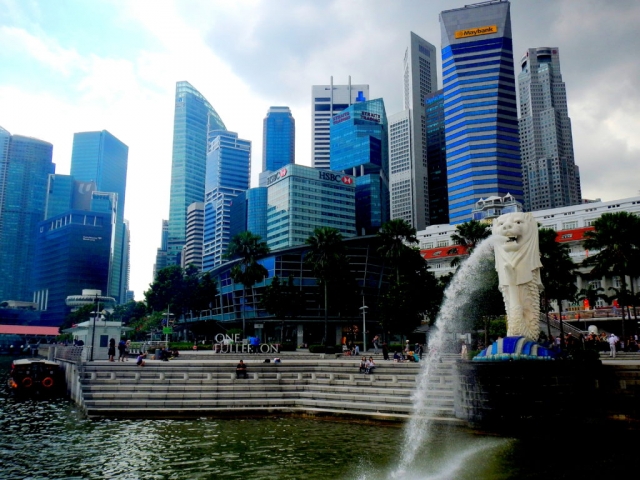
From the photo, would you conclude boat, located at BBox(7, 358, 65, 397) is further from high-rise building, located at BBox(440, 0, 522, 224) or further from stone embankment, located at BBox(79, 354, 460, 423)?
high-rise building, located at BBox(440, 0, 522, 224)

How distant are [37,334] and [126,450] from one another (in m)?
132

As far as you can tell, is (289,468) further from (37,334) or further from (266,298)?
(37,334)

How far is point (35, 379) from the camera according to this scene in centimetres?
3781

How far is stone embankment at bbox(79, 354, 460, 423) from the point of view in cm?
2531

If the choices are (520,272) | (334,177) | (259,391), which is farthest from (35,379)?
(334,177)

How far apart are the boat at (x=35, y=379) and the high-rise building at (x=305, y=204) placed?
4308 inches

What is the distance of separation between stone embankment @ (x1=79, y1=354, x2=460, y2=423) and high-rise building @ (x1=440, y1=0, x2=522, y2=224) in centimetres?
13020

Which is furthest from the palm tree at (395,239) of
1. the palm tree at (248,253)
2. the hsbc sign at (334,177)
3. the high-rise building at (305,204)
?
the hsbc sign at (334,177)

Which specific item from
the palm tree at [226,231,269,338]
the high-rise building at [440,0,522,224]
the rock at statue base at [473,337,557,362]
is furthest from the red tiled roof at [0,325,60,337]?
the rock at statue base at [473,337,557,362]

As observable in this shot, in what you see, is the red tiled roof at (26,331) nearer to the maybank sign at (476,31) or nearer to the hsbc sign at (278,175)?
the hsbc sign at (278,175)

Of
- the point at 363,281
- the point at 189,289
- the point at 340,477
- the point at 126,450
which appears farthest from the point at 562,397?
the point at 189,289

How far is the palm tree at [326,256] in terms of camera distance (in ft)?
204

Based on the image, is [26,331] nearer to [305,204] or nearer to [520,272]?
[305,204]

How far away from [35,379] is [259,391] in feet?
65.0
